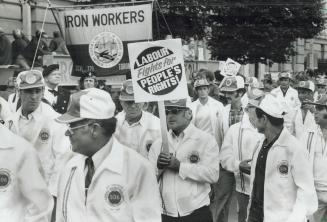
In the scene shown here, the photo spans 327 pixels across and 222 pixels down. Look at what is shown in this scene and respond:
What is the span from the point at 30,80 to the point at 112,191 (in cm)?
336

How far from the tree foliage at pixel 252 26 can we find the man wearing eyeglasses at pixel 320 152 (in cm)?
1992

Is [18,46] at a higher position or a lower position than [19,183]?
higher

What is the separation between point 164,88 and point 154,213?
1922mm

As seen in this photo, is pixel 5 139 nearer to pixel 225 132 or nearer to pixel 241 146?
pixel 241 146

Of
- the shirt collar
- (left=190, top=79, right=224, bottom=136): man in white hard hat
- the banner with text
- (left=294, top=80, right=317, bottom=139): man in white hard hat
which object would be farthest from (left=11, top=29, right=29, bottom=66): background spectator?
the shirt collar

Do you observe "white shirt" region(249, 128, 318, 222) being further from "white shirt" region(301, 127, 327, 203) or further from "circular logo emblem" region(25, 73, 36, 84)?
"circular logo emblem" region(25, 73, 36, 84)

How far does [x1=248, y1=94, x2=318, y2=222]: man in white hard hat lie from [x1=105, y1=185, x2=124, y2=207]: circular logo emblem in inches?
64.2

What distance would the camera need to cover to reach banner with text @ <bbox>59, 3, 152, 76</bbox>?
7.55 meters

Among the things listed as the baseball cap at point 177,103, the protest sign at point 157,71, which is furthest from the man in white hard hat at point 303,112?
the protest sign at point 157,71

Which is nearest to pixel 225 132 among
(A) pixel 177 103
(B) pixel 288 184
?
(A) pixel 177 103

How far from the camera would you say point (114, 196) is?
396 centimetres

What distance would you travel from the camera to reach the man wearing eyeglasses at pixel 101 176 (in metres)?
3.97

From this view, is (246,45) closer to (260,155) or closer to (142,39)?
(142,39)

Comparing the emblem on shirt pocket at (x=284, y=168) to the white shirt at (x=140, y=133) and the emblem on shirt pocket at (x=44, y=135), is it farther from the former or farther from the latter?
the emblem on shirt pocket at (x=44, y=135)
